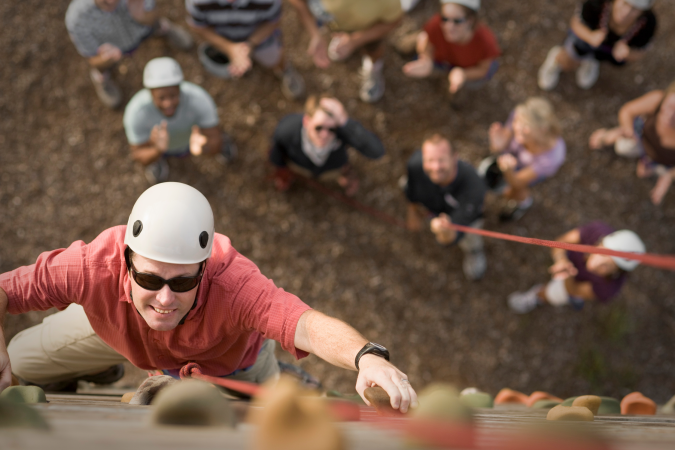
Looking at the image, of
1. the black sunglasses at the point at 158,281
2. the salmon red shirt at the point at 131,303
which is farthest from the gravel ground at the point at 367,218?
the black sunglasses at the point at 158,281

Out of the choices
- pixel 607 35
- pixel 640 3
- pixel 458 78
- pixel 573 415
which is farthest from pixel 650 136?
pixel 573 415

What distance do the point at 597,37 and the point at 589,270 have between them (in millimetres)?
2190

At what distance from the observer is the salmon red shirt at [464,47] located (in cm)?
474

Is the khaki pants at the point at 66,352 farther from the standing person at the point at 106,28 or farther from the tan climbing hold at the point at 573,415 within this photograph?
the standing person at the point at 106,28

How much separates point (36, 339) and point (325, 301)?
255 centimetres

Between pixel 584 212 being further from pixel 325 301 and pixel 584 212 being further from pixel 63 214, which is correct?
pixel 63 214

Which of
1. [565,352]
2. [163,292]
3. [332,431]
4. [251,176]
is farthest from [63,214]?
[565,352]

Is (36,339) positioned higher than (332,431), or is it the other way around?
(36,339)

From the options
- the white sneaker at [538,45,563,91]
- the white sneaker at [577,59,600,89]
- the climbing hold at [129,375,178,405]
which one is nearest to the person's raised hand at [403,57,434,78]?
the white sneaker at [538,45,563,91]

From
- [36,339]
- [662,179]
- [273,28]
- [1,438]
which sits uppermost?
[273,28]

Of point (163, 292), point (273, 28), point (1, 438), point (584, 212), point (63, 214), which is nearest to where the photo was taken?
point (1, 438)

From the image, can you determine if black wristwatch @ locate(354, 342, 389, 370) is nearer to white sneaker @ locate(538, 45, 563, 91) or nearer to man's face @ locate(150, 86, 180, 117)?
man's face @ locate(150, 86, 180, 117)

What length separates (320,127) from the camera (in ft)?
13.5

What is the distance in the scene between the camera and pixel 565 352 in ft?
17.4
